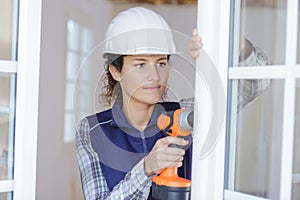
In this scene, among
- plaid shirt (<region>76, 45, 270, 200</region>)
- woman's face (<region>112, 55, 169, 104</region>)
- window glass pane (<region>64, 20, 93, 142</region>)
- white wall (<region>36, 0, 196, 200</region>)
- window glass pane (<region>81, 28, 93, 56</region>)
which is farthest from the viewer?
window glass pane (<region>81, 28, 93, 56</region>)

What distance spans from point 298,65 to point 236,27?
Result: 0.90ft

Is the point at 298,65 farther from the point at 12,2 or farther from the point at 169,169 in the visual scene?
the point at 12,2

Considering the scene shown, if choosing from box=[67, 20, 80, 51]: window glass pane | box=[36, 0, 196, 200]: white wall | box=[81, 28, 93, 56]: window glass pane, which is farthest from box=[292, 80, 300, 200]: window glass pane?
box=[81, 28, 93, 56]: window glass pane

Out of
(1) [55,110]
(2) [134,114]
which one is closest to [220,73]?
(2) [134,114]

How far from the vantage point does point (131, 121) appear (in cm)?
171

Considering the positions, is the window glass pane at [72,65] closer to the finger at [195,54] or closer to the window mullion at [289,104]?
the finger at [195,54]

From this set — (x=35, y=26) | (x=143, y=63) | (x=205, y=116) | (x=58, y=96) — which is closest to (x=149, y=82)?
(x=143, y=63)

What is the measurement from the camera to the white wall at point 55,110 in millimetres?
3598

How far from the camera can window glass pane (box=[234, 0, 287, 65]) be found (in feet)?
3.88

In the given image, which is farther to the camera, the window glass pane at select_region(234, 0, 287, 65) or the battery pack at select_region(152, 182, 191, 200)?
the battery pack at select_region(152, 182, 191, 200)

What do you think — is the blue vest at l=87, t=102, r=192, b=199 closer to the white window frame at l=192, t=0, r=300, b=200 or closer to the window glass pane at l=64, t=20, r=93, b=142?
the white window frame at l=192, t=0, r=300, b=200

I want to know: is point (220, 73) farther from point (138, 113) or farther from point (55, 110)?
point (55, 110)

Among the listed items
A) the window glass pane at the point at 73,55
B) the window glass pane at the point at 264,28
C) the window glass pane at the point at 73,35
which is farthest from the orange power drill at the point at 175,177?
the window glass pane at the point at 73,35

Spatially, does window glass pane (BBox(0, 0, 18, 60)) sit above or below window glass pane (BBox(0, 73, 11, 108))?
above
